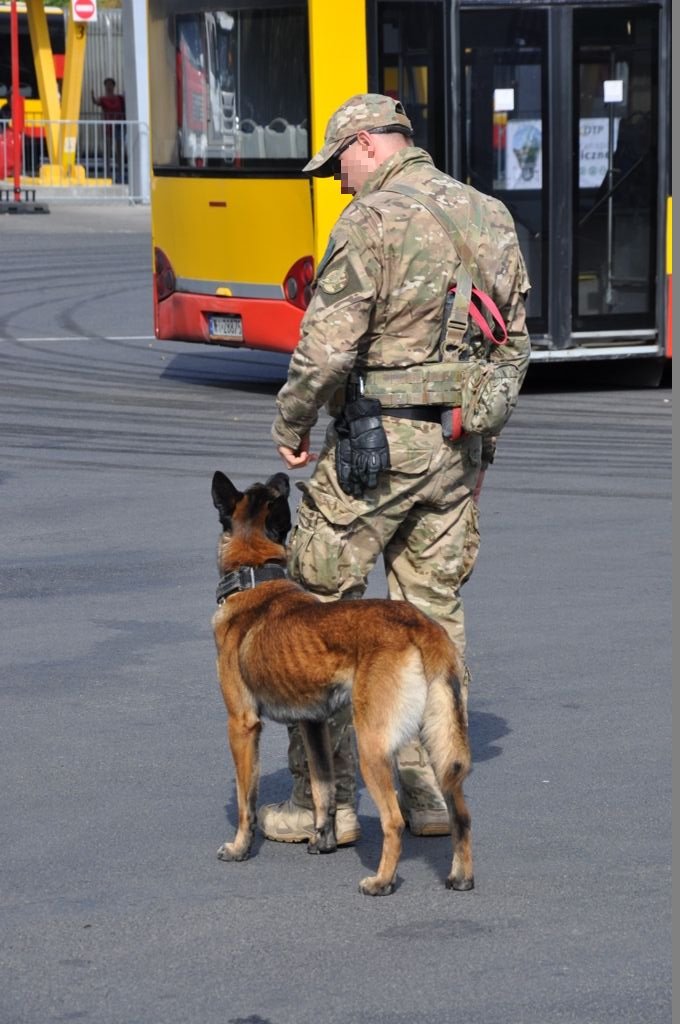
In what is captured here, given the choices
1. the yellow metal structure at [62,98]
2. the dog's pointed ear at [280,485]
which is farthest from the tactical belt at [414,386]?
the yellow metal structure at [62,98]

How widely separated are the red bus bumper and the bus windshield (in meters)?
0.99

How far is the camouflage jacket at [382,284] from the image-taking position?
464 cm

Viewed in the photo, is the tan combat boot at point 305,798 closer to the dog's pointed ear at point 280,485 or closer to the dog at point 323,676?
the dog at point 323,676

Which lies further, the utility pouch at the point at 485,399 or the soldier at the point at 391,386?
the utility pouch at the point at 485,399

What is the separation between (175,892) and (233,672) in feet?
1.91

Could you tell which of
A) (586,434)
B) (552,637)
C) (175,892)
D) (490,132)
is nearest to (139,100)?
(490,132)

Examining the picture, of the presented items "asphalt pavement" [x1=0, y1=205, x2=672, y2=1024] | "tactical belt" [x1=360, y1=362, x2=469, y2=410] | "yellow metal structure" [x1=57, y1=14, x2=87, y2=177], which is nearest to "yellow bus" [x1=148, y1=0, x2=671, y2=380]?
"asphalt pavement" [x1=0, y1=205, x2=672, y2=1024]

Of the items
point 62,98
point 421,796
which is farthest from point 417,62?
point 62,98

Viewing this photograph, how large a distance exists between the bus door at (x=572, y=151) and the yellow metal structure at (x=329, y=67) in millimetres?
Answer: 862

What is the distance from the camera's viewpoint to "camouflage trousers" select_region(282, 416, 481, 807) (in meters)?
4.80

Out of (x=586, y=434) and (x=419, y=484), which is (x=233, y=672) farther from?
(x=586, y=434)

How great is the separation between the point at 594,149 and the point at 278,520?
363 inches

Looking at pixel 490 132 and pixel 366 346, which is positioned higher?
pixel 490 132

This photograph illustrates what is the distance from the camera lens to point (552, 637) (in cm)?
698
